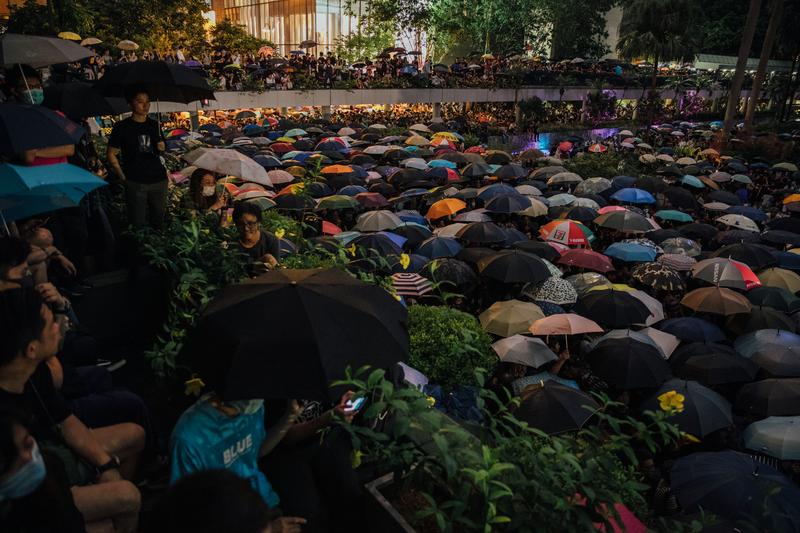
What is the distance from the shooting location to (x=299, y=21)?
48.4 meters

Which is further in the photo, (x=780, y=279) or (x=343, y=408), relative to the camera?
(x=780, y=279)

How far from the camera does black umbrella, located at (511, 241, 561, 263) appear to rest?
10664 mm

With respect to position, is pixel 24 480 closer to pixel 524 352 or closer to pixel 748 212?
pixel 524 352

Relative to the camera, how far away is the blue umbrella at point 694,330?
8.49m

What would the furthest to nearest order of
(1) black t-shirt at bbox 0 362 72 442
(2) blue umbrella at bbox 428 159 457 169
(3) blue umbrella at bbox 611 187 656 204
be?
(2) blue umbrella at bbox 428 159 457 169 → (3) blue umbrella at bbox 611 187 656 204 → (1) black t-shirt at bbox 0 362 72 442

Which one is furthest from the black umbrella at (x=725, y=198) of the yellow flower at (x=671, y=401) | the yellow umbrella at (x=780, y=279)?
the yellow flower at (x=671, y=401)

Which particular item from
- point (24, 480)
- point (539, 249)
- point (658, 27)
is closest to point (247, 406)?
point (24, 480)

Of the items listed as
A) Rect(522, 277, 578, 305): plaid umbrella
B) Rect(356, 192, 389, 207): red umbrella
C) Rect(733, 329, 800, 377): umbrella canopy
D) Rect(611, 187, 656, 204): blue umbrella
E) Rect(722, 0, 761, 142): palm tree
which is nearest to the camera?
Result: Rect(733, 329, 800, 377): umbrella canopy

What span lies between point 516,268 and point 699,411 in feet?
11.5

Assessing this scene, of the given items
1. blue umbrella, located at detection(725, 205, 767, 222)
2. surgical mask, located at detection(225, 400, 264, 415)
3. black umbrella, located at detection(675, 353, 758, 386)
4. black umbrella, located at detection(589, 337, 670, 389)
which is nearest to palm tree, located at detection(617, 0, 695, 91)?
blue umbrella, located at detection(725, 205, 767, 222)

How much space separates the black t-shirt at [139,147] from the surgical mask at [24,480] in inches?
167

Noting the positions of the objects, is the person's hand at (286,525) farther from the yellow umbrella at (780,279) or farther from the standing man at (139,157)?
the yellow umbrella at (780,279)

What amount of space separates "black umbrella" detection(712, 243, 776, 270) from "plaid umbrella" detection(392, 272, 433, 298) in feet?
23.8

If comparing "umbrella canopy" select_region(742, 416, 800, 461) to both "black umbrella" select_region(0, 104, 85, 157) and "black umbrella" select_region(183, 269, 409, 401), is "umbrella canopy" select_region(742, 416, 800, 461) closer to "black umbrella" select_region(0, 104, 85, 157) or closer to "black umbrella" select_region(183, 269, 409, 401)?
"black umbrella" select_region(183, 269, 409, 401)
